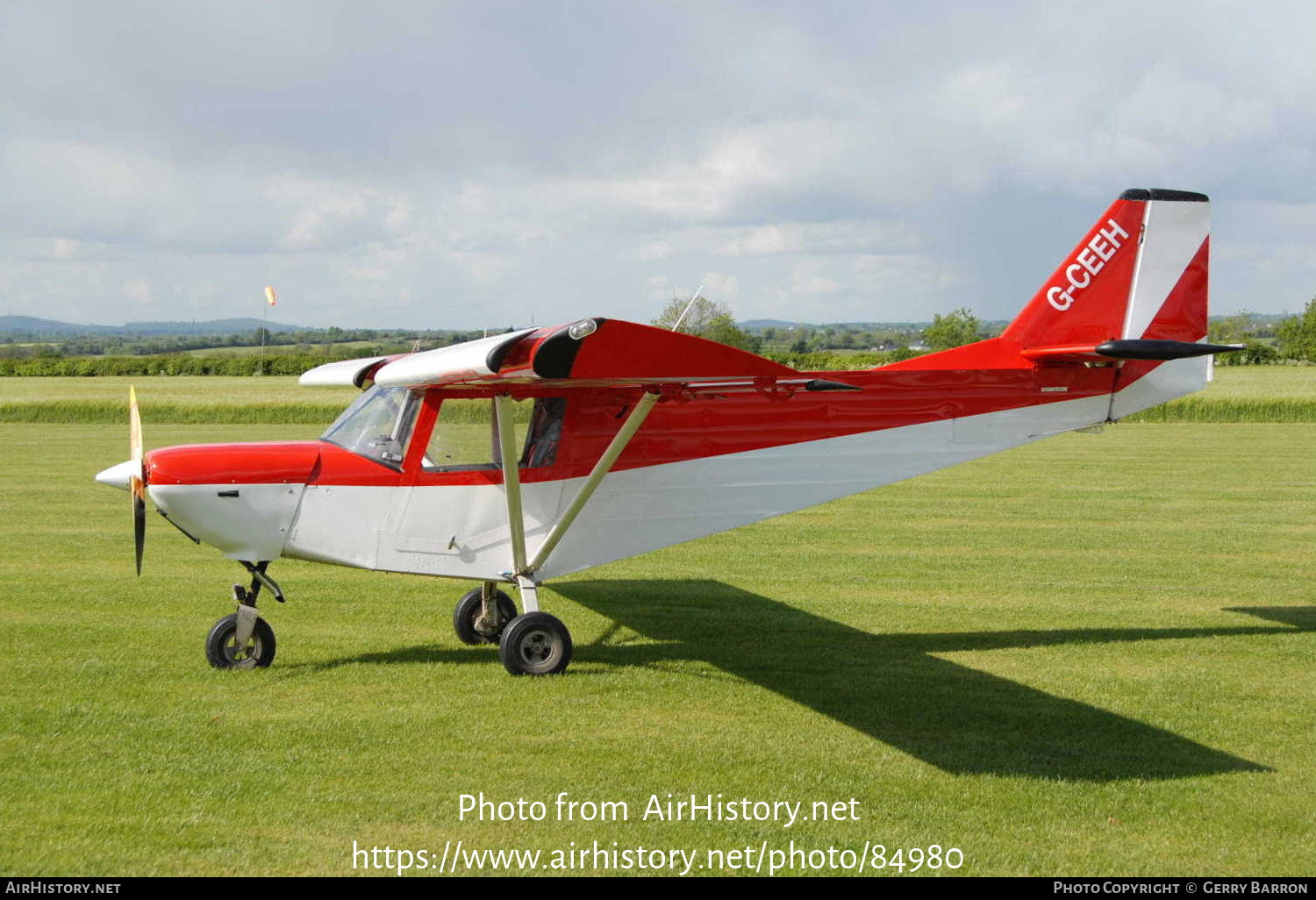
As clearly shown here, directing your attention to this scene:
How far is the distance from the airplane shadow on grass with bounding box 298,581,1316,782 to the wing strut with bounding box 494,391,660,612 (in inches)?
31.1

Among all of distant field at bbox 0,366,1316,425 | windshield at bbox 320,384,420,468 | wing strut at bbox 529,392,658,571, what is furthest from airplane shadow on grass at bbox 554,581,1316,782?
distant field at bbox 0,366,1316,425

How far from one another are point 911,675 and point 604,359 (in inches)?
147

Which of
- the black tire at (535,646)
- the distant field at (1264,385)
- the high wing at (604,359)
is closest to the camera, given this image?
the high wing at (604,359)

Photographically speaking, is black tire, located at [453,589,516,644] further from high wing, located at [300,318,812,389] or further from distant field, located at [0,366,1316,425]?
distant field, located at [0,366,1316,425]

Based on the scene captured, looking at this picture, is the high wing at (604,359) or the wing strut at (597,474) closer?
the high wing at (604,359)

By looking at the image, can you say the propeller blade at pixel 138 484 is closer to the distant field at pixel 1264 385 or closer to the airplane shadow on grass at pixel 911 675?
the airplane shadow on grass at pixel 911 675

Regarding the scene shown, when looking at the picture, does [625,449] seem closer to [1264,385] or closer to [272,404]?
[272,404]

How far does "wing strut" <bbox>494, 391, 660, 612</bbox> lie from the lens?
25.1ft

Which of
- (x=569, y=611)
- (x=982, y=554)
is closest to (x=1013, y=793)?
(x=569, y=611)

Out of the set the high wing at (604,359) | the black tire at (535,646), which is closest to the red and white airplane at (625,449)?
the black tire at (535,646)

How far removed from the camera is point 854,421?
872 centimetres

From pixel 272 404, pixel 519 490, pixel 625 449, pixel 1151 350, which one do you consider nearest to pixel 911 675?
pixel 625 449

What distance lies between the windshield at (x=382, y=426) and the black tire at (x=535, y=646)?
139 cm

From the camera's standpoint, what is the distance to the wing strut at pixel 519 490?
302 inches
